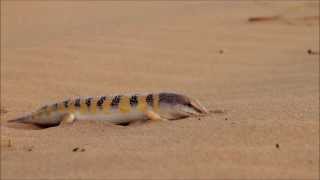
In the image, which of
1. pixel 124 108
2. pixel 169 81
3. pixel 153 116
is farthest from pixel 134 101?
pixel 169 81

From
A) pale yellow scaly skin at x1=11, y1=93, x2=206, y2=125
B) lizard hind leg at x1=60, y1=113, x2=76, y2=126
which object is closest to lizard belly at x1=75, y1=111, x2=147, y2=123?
pale yellow scaly skin at x1=11, y1=93, x2=206, y2=125

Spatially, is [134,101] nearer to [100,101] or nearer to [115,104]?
[115,104]

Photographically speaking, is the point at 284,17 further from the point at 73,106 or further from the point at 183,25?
the point at 73,106

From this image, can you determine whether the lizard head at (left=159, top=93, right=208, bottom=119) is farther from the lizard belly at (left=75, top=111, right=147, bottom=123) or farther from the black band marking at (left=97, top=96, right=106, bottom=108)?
the black band marking at (left=97, top=96, right=106, bottom=108)

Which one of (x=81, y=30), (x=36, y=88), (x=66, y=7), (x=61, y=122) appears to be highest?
(x=66, y=7)

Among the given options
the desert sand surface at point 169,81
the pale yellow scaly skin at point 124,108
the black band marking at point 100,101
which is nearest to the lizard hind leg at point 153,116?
the pale yellow scaly skin at point 124,108

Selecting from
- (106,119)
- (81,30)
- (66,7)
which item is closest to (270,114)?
(106,119)
